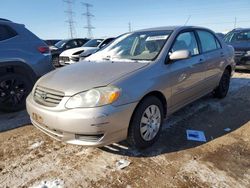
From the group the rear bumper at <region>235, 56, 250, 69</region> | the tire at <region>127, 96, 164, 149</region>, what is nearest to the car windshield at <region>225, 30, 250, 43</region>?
the rear bumper at <region>235, 56, 250, 69</region>

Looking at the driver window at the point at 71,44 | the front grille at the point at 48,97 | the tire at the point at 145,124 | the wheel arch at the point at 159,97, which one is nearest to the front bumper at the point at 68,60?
the driver window at the point at 71,44

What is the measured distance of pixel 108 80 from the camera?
2.78m

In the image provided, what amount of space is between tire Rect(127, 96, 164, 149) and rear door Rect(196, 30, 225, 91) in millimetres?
1677

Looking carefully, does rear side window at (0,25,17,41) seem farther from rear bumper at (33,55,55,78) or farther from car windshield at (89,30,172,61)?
car windshield at (89,30,172,61)

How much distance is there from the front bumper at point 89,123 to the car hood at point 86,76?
0.27 m

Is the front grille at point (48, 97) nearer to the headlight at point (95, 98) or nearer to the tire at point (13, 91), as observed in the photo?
the headlight at point (95, 98)

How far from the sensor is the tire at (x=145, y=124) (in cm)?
287

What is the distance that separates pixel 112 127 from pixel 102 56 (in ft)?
5.45

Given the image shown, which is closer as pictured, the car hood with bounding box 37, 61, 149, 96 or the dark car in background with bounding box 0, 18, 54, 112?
the car hood with bounding box 37, 61, 149, 96

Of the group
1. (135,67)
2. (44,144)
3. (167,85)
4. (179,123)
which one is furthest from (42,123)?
(179,123)

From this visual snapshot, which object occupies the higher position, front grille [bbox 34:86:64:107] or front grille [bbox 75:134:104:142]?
front grille [bbox 34:86:64:107]

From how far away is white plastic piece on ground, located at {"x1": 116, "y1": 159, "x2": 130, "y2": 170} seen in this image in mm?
2771

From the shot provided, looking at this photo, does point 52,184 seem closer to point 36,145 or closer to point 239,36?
point 36,145

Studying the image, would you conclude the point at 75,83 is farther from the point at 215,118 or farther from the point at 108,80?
the point at 215,118
